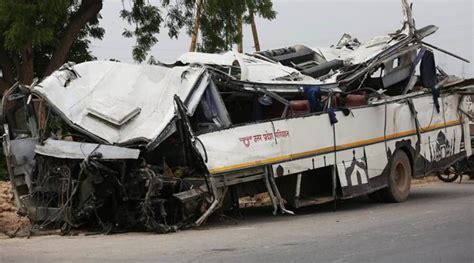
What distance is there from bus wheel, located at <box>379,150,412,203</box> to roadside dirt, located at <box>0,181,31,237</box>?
7.12m

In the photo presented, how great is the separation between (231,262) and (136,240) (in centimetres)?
222

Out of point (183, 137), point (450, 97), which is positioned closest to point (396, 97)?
point (450, 97)

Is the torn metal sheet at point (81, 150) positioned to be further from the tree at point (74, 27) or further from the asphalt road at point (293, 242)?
the tree at point (74, 27)

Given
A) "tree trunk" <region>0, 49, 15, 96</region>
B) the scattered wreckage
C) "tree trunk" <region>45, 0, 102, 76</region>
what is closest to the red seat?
the scattered wreckage

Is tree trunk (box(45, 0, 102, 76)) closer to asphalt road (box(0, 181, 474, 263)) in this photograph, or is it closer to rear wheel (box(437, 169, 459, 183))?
asphalt road (box(0, 181, 474, 263))

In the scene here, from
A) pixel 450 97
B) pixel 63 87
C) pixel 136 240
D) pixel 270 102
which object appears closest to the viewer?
pixel 136 240

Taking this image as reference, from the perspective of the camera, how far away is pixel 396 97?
14234 millimetres

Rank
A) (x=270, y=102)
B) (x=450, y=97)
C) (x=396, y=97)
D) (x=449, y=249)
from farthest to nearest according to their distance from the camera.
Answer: (x=450, y=97), (x=396, y=97), (x=270, y=102), (x=449, y=249)

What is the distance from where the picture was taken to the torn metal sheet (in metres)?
9.75

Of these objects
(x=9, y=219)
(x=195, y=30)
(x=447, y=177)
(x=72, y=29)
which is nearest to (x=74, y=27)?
(x=72, y=29)

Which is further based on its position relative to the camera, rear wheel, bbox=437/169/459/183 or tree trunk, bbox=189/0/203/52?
rear wheel, bbox=437/169/459/183

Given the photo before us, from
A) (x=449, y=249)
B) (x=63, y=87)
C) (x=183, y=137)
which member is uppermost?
(x=63, y=87)

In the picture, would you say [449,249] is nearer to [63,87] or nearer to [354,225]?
[354,225]

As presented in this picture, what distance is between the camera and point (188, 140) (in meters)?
10.2
